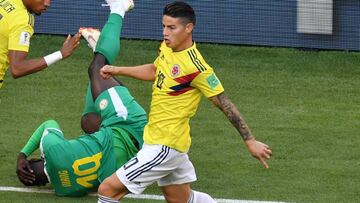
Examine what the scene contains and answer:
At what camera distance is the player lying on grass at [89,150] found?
9305 millimetres

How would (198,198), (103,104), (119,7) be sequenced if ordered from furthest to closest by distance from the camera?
(119,7) < (103,104) < (198,198)

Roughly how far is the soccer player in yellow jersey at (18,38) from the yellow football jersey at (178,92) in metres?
1.86

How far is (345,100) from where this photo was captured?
12625 millimetres

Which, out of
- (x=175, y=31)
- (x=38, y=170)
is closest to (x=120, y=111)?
(x=38, y=170)

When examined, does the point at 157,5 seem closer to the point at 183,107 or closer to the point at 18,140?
the point at 18,140

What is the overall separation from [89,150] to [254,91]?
396 cm

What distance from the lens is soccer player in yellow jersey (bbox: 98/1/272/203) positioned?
8047 mm

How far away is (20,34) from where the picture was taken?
31.4 ft

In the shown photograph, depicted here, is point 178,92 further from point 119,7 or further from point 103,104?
point 119,7

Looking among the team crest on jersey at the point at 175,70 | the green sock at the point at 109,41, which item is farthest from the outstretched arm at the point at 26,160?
the team crest on jersey at the point at 175,70

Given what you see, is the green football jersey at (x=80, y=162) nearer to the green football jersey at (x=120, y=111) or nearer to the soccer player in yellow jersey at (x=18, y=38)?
the green football jersey at (x=120, y=111)

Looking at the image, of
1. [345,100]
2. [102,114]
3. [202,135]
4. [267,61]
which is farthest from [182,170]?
[267,61]

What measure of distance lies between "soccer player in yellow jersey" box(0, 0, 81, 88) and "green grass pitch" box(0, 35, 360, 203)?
108 centimetres

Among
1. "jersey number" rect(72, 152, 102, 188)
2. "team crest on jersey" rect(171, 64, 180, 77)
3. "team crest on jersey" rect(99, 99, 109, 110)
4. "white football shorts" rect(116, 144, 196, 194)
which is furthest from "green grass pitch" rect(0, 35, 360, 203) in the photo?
"team crest on jersey" rect(171, 64, 180, 77)
